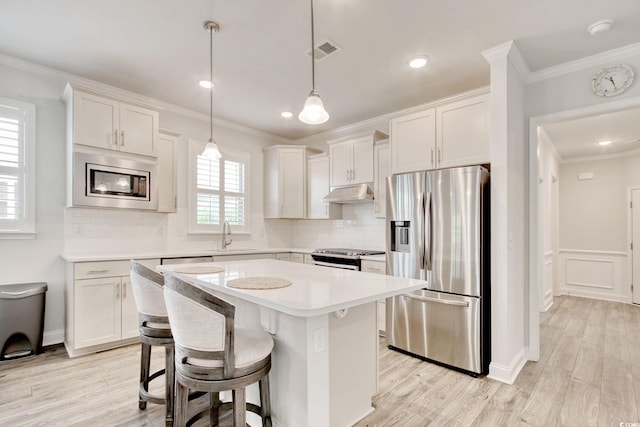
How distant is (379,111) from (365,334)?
3142mm

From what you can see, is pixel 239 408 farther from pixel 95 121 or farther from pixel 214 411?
pixel 95 121

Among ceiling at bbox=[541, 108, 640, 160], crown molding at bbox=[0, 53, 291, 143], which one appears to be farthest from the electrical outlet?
ceiling at bbox=[541, 108, 640, 160]

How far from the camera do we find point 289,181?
5000 mm

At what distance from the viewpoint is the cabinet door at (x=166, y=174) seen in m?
3.85

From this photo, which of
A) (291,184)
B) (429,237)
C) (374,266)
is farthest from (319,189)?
(429,237)

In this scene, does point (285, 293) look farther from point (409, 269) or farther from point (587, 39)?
point (587, 39)

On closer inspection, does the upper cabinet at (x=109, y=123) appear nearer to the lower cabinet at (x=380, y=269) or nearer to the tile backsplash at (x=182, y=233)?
the tile backsplash at (x=182, y=233)

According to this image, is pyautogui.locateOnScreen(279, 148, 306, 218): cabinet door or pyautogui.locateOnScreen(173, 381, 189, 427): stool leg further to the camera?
pyautogui.locateOnScreen(279, 148, 306, 218): cabinet door

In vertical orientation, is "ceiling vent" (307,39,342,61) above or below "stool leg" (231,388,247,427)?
above

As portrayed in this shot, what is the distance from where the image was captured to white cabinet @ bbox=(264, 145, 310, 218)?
16.4ft

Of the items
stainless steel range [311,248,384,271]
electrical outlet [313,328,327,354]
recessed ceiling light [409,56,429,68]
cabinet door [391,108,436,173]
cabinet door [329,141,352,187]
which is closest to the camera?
electrical outlet [313,328,327,354]

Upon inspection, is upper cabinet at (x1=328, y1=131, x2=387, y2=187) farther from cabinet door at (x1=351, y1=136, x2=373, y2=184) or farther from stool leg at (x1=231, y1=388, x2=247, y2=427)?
stool leg at (x1=231, y1=388, x2=247, y2=427)

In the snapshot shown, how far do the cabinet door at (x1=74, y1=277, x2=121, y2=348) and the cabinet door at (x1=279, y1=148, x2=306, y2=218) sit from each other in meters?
2.45

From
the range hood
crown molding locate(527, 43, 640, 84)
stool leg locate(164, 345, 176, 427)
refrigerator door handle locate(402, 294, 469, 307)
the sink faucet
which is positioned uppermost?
crown molding locate(527, 43, 640, 84)
